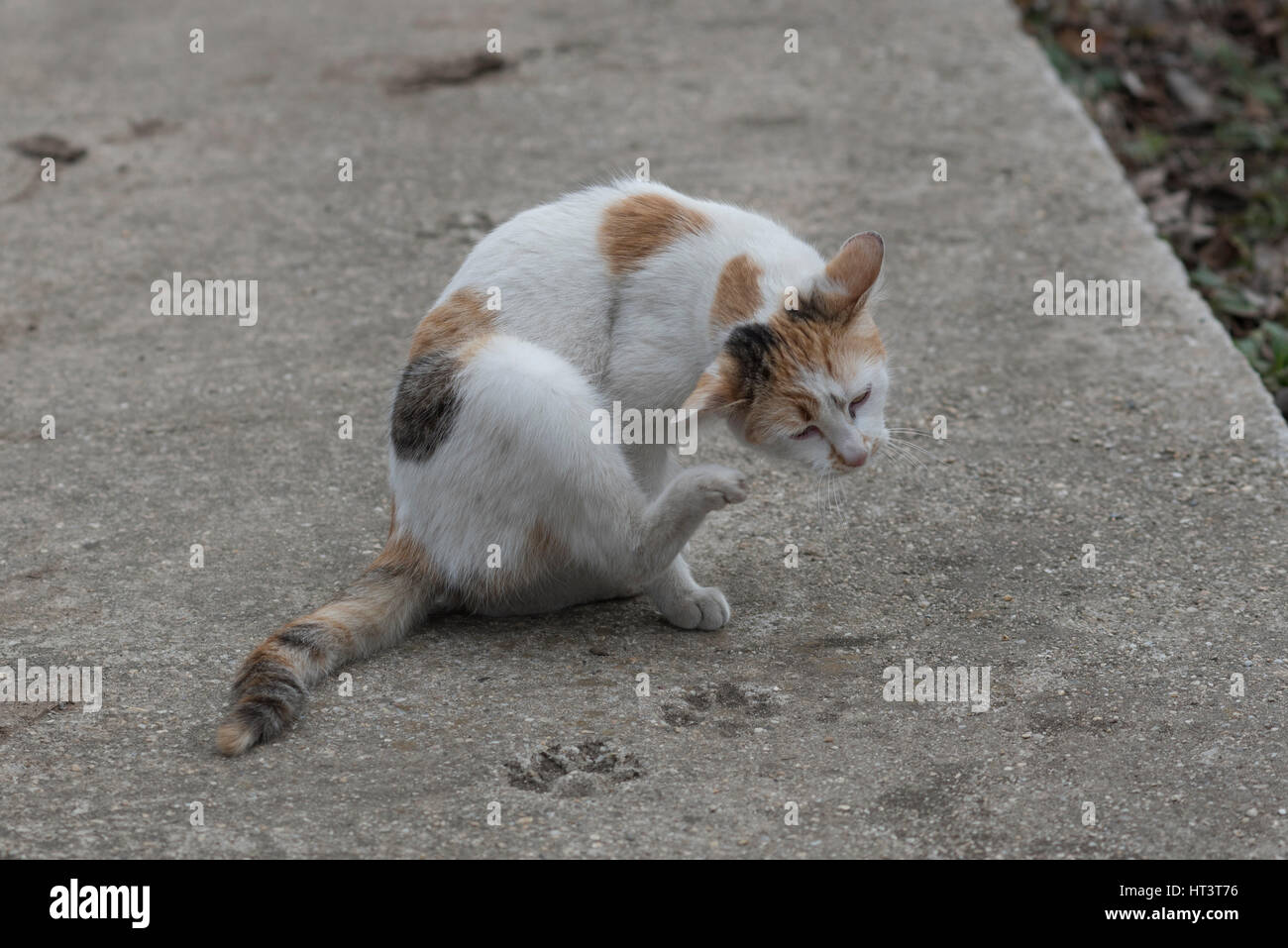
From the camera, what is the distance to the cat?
339 centimetres

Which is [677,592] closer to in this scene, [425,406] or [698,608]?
[698,608]

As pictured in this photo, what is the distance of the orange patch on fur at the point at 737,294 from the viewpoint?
11.5 feet

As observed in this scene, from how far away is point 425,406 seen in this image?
3541 mm

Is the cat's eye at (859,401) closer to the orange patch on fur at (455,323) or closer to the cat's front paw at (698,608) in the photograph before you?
the cat's front paw at (698,608)

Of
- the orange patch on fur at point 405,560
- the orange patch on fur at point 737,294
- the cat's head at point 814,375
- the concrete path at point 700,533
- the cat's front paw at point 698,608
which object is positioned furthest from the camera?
the cat's front paw at point 698,608

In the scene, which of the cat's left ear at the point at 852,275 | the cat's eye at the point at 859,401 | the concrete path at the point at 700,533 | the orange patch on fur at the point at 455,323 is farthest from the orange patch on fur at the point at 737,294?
the concrete path at the point at 700,533

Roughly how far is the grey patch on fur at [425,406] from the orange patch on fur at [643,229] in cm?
51

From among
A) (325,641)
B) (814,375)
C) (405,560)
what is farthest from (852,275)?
(325,641)

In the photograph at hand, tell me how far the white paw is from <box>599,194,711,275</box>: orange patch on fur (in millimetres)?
594

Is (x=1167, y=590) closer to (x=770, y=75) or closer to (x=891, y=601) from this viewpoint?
(x=891, y=601)

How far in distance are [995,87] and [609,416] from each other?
14.6 feet

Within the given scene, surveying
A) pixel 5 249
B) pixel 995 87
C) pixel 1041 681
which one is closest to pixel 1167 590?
pixel 1041 681

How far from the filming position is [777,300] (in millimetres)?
3482

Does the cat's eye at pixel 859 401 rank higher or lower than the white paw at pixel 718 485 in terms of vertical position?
higher
